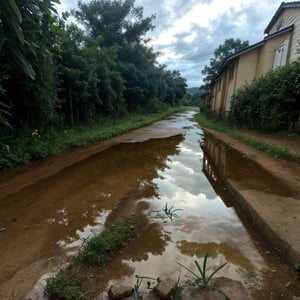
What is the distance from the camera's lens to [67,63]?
28.5 feet

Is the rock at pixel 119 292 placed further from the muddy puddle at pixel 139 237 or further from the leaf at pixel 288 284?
the leaf at pixel 288 284

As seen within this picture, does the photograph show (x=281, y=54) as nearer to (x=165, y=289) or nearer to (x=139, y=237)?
(x=139, y=237)

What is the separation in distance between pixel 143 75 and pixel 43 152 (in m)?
17.5

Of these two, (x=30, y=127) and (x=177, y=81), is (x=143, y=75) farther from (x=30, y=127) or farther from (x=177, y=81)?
(x=177, y=81)

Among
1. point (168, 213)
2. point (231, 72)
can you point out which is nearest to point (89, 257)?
point (168, 213)

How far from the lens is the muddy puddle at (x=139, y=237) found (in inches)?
76.5

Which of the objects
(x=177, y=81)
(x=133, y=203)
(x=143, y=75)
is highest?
(x=177, y=81)

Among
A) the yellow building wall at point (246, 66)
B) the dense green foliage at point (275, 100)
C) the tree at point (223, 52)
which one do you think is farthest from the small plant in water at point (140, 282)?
the tree at point (223, 52)

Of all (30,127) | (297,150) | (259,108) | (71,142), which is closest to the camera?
(297,150)

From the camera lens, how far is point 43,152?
228 inches

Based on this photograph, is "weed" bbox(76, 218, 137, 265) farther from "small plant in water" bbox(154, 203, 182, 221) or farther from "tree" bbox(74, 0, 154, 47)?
"tree" bbox(74, 0, 154, 47)

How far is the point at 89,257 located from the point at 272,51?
15418mm

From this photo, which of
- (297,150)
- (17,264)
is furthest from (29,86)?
(297,150)

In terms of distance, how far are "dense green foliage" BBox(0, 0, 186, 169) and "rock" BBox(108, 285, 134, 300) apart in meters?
2.80
